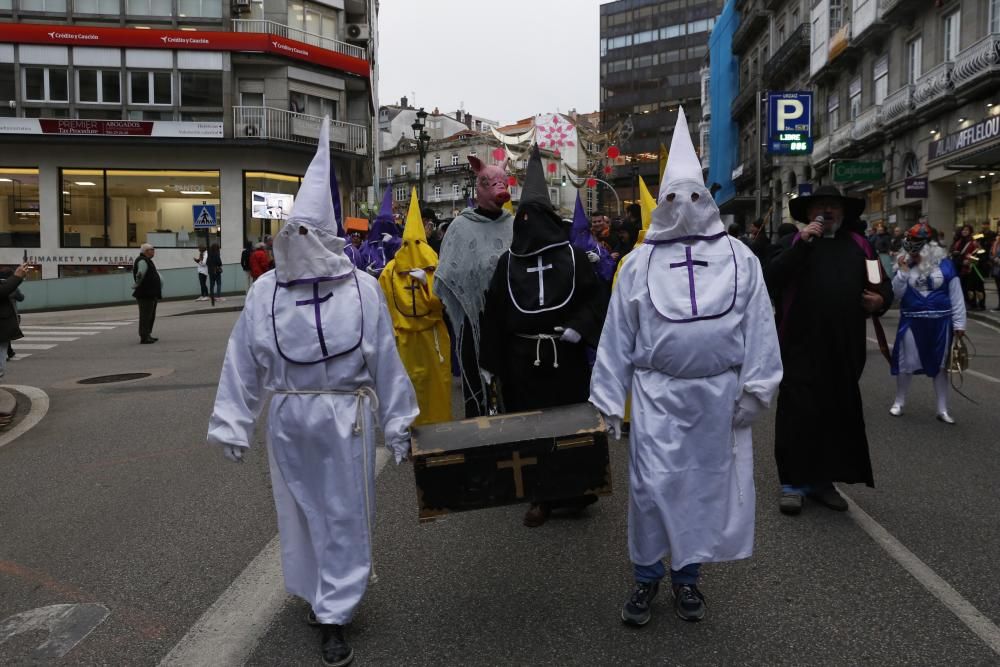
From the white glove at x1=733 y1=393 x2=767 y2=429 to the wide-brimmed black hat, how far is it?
203cm

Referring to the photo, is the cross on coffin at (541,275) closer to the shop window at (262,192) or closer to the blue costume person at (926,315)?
the blue costume person at (926,315)

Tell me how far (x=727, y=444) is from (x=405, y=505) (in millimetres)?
2410

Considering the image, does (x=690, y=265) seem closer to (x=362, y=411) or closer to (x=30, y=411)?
(x=362, y=411)

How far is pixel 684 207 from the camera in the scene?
3.62 m

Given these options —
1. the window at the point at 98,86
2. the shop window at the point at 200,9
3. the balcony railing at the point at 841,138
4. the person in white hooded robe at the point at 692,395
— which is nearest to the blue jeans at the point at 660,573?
the person in white hooded robe at the point at 692,395

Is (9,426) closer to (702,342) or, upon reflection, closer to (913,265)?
(702,342)

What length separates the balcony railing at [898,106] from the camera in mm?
26328

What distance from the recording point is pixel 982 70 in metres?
21.3

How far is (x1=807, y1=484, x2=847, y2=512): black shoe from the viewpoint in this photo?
5023 mm

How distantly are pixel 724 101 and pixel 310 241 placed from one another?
5542 cm

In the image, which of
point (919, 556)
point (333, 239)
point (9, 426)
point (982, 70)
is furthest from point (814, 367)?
point (982, 70)

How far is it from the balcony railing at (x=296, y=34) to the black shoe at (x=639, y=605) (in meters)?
31.9

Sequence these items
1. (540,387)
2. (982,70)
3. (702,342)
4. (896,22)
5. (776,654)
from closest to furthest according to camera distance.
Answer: (776,654), (702,342), (540,387), (982,70), (896,22)

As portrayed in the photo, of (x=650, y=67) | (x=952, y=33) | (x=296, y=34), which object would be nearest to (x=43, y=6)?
(x=296, y=34)
